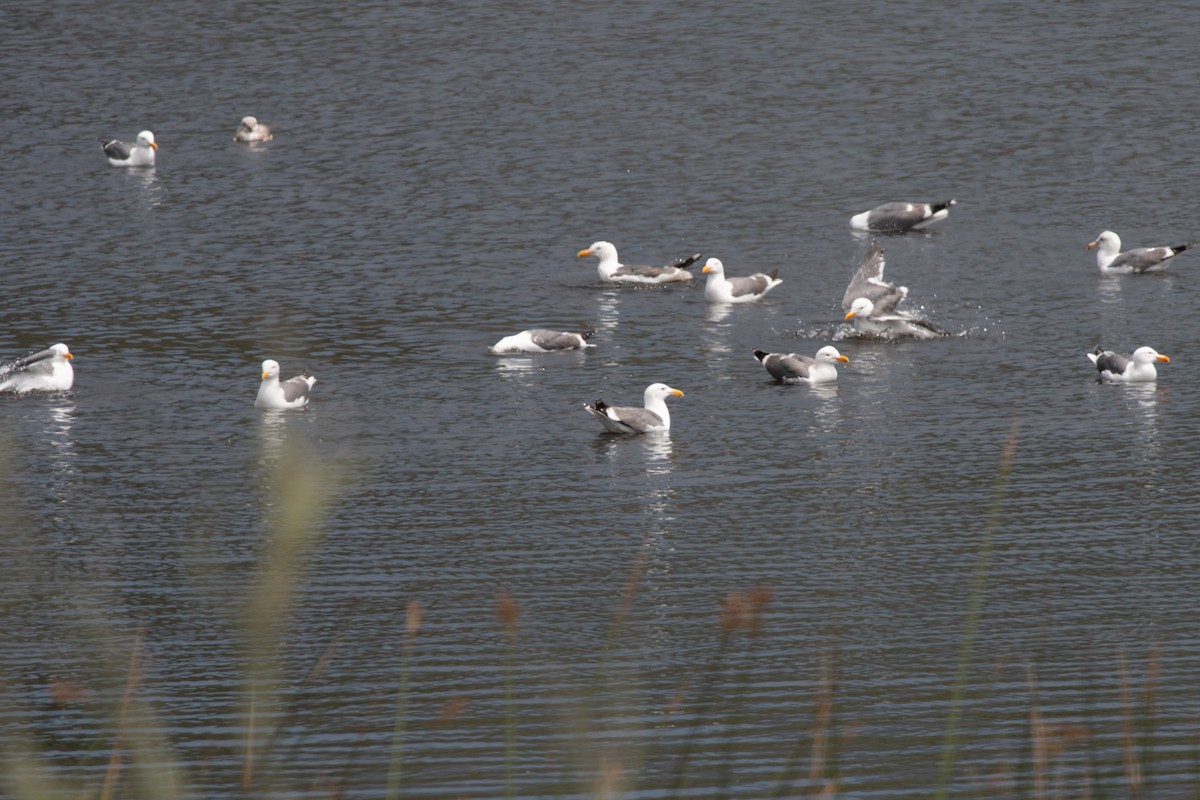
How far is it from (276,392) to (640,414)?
431cm

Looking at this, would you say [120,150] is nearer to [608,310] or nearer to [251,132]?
[251,132]

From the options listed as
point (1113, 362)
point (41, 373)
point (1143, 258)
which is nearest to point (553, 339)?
point (41, 373)

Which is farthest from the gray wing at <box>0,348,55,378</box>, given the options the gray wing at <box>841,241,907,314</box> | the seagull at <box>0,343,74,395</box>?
the gray wing at <box>841,241,907,314</box>

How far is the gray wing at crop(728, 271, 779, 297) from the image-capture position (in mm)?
27703

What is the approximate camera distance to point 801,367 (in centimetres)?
2294

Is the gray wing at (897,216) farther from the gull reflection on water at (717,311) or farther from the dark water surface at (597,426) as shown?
the gull reflection on water at (717,311)

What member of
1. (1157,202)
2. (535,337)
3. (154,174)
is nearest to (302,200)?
(154,174)

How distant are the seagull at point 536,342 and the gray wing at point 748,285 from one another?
3.64 metres

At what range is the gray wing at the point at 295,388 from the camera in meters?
22.2

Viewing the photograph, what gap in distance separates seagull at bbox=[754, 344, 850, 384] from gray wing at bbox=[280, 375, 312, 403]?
5.34 metres

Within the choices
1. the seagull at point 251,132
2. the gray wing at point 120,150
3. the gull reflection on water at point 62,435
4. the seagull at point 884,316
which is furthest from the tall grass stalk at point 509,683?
the seagull at point 251,132

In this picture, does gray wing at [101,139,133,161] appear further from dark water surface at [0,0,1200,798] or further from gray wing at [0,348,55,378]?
gray wing at [0,348,55,378]

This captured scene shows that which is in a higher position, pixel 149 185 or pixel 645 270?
pixel 149 185

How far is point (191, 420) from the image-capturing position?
859 inches
